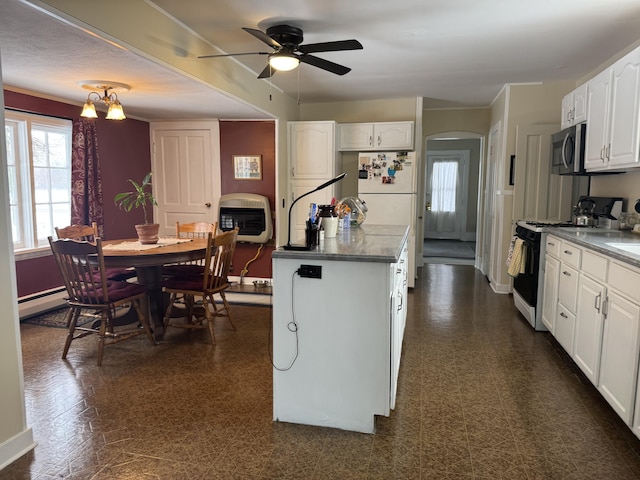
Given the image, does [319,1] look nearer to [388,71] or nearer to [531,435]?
[388,71]

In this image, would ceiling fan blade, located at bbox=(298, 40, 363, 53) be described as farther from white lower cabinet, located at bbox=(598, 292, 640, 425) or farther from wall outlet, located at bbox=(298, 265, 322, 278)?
white lower cabinet, located at bbox=(598, 292, 640, 425)

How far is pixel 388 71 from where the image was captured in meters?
4.29

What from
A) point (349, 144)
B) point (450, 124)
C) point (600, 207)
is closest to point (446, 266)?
point (450, 124)

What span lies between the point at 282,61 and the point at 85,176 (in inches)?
115

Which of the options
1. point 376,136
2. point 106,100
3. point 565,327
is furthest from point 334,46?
point 376,136

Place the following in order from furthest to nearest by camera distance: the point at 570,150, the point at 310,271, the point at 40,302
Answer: the point at 40,302, the point at 570,150, the point at 310,271

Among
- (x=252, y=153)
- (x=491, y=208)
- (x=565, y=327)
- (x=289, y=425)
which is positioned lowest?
(x=289, y=425)

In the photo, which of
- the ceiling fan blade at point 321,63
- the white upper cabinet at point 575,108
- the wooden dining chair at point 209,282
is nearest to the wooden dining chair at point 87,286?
the wooden dining chair at point 209,282

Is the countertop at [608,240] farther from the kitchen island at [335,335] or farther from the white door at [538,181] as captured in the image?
the white door at [538,181]

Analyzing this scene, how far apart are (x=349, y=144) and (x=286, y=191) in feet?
3.31

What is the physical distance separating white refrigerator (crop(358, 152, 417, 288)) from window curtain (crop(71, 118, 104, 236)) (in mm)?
3026

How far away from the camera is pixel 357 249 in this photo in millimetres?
2348

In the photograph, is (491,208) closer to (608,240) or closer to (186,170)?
(608,240)

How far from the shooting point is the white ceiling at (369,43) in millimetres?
2705
